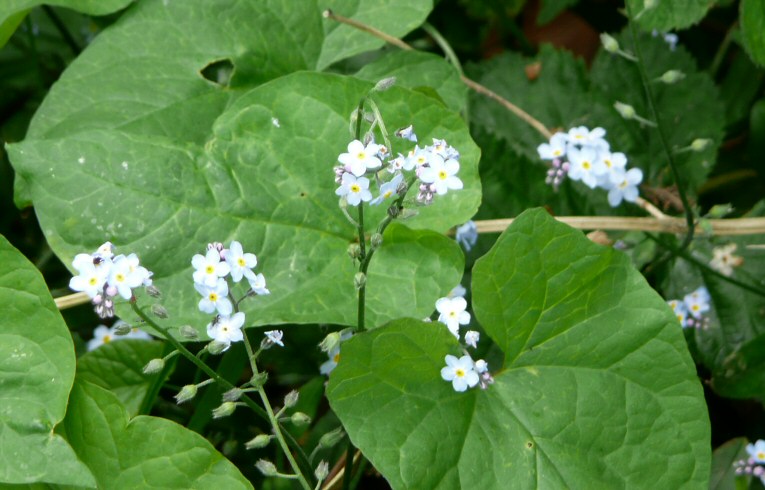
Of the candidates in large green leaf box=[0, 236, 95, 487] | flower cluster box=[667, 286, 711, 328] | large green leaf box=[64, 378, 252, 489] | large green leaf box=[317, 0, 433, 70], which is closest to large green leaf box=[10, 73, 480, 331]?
large green leaf box=[0, 236, 95, 487]

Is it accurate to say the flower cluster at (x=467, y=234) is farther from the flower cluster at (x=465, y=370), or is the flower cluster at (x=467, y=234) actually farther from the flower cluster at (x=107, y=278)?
the flower cluster at (x=107, y=278)

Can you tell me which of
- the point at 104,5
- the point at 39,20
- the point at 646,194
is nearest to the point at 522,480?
the point at 646,194

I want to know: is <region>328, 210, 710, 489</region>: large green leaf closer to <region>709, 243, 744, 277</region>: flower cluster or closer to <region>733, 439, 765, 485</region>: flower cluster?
<region>733, 439, 765, 485</region>: flower cluster

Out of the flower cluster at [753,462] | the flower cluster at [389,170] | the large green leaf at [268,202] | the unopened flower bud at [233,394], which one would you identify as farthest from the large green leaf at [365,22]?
the flower cluster at [753,462]

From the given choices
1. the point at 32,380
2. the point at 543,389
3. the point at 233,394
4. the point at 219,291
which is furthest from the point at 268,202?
the point at 543,389

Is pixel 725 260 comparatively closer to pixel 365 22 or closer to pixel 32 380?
pixel 365 22

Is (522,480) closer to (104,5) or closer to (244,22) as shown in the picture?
(244,22)
